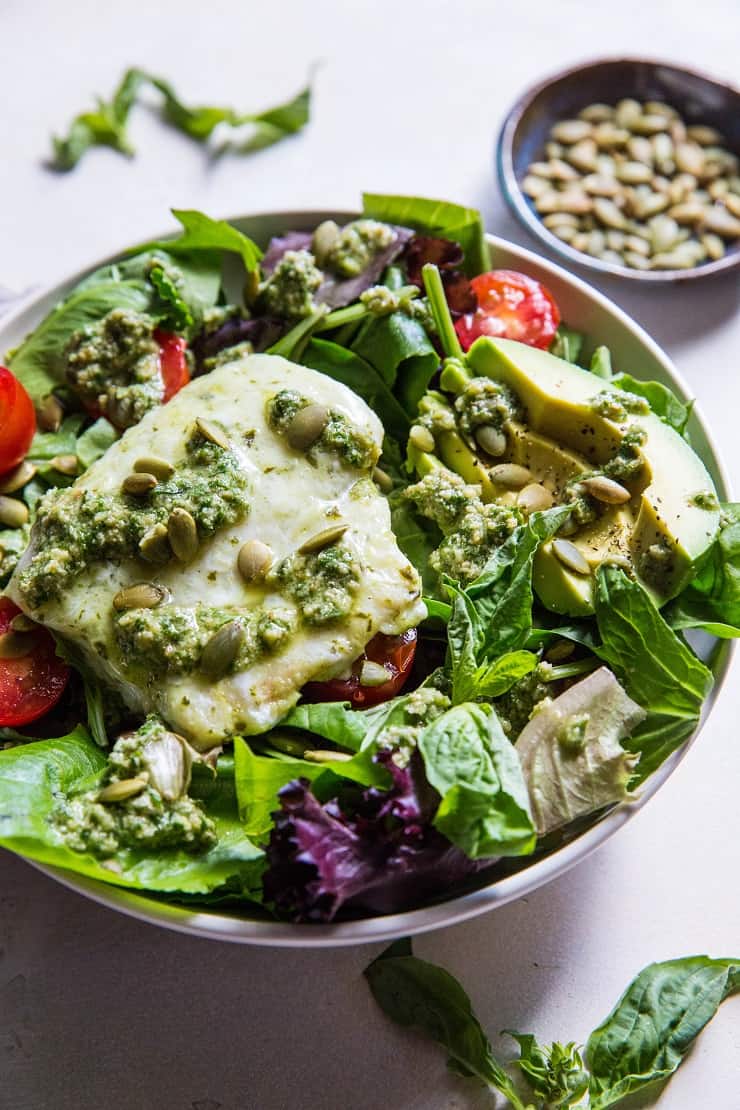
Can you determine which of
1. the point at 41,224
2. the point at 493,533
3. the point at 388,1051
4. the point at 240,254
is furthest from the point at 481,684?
the point at 41,224

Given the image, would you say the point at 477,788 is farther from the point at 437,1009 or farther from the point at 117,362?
the point at 117,362

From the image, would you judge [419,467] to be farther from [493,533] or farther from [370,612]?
[370,612]

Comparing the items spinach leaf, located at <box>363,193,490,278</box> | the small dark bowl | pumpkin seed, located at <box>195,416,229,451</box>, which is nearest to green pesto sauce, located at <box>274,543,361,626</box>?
pumpkin seed, located at <box>195,416,229,451</box>

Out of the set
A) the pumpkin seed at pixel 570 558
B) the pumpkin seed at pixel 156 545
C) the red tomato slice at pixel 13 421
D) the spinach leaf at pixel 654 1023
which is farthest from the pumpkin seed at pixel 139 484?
the spinach leaf at pixel 654 1023

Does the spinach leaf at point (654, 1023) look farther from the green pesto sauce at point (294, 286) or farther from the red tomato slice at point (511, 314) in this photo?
the green pesto sauce at point (294, 286)

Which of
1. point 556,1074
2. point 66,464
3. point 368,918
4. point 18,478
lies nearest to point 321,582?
point 368,918
